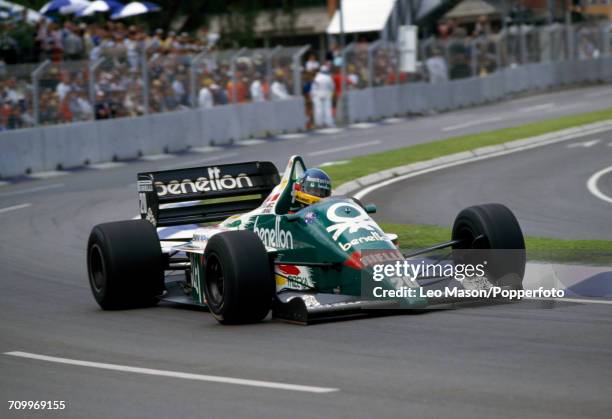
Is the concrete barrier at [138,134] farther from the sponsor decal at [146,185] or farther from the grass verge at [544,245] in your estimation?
the sponsor decal at [146,185]

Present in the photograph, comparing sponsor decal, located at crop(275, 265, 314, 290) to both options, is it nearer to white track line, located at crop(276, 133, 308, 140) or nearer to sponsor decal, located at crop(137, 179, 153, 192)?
sponsor decal, located at crop(137, 179, 153, 192)

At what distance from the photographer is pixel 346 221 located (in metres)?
10.2

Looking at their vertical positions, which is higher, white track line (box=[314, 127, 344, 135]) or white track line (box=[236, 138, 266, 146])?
white track line (box=[236, 138, 266, 146])

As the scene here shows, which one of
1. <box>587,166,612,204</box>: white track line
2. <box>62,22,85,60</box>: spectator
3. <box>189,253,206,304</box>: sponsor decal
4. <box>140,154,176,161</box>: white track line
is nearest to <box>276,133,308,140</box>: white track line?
<box>140,154,176,161</box>: white track line

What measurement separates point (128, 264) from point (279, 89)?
84.0 ft

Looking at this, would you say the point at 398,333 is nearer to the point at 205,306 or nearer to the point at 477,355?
Result: the point at 477,355

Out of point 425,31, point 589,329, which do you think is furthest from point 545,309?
point 425,31

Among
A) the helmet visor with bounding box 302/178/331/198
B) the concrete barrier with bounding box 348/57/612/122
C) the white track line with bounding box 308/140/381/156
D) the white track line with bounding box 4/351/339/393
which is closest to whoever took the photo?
the white track line with bounding box 4/351/339/393

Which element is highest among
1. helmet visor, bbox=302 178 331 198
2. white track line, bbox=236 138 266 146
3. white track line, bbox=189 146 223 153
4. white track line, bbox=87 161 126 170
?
helmet visor, bbox=302 178 331 198

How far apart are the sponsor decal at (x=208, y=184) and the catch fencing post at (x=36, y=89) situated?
15409 mm

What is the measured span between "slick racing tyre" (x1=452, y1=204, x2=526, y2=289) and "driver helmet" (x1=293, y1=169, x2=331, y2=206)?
1300 millimetres

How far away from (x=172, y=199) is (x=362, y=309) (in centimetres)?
355

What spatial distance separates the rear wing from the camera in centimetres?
1257

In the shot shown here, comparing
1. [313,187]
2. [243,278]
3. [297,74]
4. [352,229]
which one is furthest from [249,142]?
[243,278]
